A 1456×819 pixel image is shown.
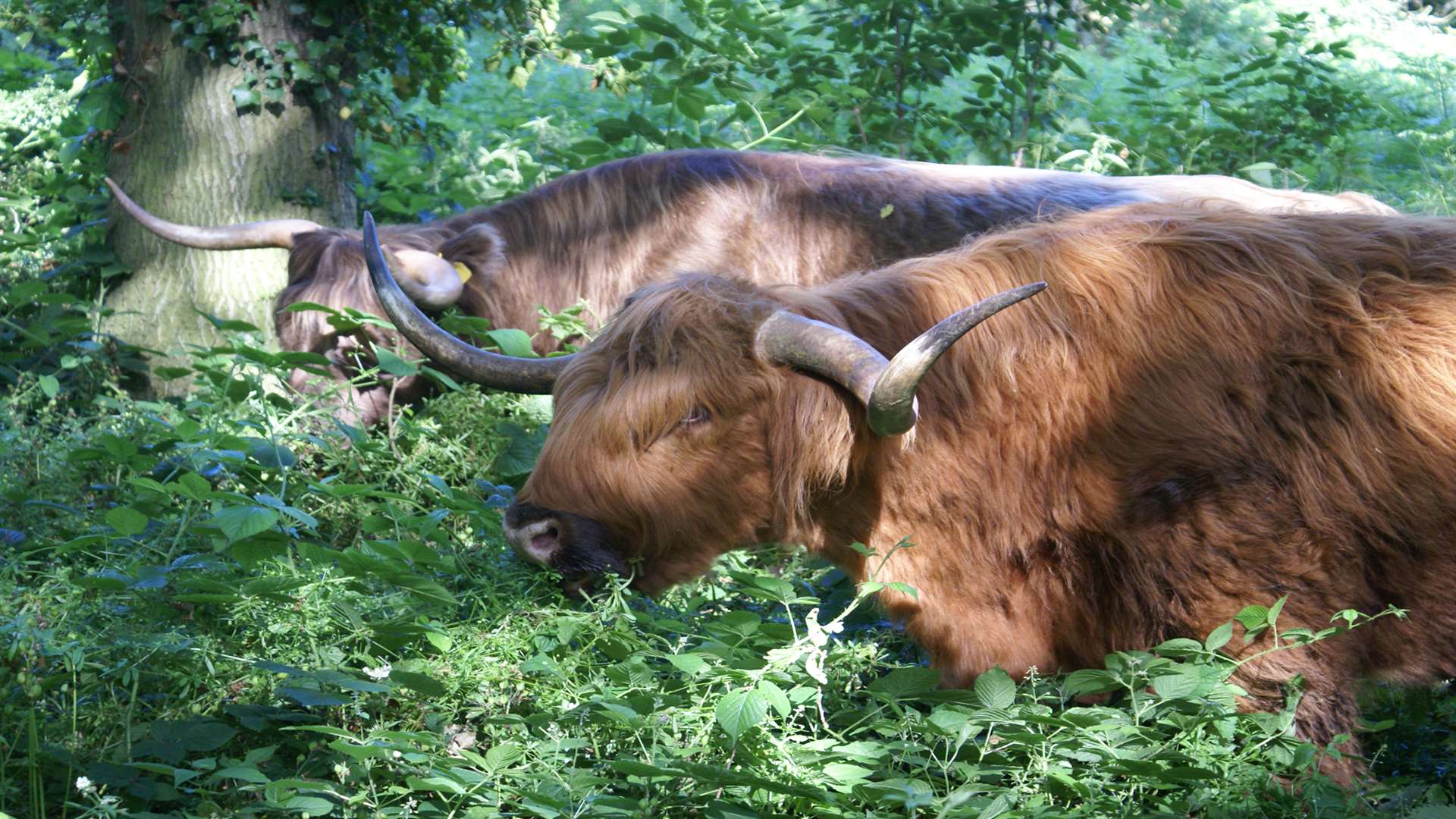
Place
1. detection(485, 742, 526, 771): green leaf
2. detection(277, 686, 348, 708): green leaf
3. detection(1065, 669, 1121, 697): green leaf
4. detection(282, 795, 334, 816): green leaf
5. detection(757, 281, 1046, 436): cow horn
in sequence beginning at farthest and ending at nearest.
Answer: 1. detection(1065, 669, 1121, 697): green leaf
2. detection(757, 281, 1046, 436): cow horn
3. detection(277, 686, 348, 708): green leaf
4. detection(485, 742, 526, 771): green leaf
5. detection(282, 795, 334, 816): green leaf

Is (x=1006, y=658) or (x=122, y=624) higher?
(x=122, y=624)

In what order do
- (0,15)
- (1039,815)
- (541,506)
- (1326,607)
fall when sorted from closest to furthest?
1. (1039,815)
2. (1326,607)
3. (541,506)
4. (0,15)

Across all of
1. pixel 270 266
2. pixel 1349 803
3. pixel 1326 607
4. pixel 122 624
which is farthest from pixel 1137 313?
pixel 270 266

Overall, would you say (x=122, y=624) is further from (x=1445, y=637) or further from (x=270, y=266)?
(x=270, y=266)

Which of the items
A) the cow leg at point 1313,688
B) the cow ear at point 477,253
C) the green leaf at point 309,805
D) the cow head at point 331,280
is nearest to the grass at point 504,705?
the green leaf at point 309,805

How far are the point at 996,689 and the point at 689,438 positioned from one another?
3.62 feet

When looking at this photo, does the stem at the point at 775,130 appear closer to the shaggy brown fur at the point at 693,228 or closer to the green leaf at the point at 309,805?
the shaggy brown fur at the point at 693,228

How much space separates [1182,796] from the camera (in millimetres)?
2969

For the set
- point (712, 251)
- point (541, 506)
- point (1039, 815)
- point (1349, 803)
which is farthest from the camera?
point (712, 251)

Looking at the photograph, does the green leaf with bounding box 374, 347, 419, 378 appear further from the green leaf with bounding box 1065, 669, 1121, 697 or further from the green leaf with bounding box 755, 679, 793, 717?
the green leaf with bounding box 1065, 669, 1121, 697

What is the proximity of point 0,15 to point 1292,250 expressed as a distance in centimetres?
745

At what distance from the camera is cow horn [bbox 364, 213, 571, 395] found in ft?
14.4

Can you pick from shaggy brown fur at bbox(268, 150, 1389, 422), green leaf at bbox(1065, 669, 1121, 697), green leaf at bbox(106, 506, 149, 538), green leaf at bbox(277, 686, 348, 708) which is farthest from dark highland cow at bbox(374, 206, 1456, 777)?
shaggy brown fur at bbox(268, 150, 1389, 422)

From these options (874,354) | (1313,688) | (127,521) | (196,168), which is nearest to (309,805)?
(127,521)
